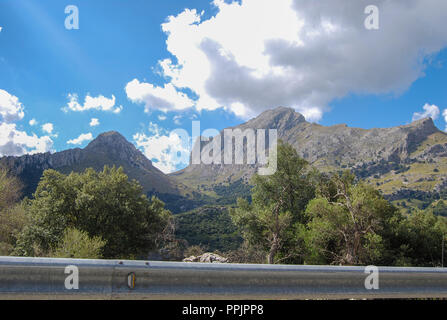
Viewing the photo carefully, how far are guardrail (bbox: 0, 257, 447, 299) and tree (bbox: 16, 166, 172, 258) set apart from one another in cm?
1549

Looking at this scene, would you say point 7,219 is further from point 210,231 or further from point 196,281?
point 210,231

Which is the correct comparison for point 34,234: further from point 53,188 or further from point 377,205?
point 377,205

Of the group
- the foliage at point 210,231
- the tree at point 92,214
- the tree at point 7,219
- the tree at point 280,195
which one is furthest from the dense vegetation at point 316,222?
the foliage at point 210,231

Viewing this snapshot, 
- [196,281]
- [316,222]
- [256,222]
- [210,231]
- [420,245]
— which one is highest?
[196,281]

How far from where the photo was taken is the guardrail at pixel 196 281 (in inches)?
135

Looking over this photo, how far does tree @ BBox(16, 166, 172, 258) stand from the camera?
1889 cm

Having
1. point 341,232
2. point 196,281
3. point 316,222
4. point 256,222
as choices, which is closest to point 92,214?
point 256,222

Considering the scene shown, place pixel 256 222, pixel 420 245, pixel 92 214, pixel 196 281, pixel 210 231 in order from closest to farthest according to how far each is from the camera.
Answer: pixel 196 281, pixel 256 222, pixel 420 245, pixel 92 214, pixel 210 231

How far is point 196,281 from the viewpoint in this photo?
12.5 ft

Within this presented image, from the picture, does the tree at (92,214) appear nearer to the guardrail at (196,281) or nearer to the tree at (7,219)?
the tree at (7,219)

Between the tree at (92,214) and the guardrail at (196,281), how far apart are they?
15.5 metres

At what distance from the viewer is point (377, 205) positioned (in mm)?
17203

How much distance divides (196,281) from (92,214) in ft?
67.8
